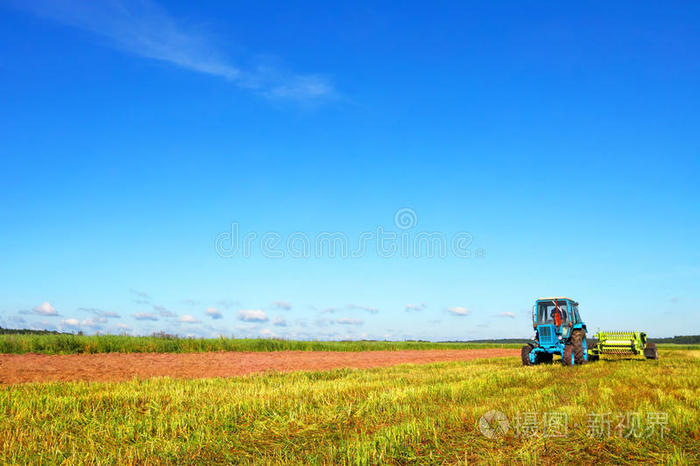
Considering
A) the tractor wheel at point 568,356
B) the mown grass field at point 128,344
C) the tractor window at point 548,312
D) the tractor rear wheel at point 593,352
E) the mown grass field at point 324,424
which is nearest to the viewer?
the mown grass field at point 324,424

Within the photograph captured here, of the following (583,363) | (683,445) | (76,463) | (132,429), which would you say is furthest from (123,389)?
(583,363)

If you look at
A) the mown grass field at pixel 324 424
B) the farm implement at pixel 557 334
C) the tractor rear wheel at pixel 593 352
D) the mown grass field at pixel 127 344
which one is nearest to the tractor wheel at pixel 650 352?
the tractor rear wheel at pixel 593 352

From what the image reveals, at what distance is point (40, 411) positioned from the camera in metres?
8.74

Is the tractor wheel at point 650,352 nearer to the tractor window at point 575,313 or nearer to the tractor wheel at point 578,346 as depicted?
the tractor window at point 575,313

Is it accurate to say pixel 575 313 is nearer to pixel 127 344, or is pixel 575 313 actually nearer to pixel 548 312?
pixel 548 312

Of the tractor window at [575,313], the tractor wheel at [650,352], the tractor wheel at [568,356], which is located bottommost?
the tractor wheel at [650,352]

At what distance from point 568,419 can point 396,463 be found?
3317 millimetres

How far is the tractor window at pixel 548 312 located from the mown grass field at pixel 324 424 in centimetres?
1004

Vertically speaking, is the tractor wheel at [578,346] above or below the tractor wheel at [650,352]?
above

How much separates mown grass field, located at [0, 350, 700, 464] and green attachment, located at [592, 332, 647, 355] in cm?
1718

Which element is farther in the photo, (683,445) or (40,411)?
(40,411)

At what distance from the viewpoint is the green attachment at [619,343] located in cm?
2734

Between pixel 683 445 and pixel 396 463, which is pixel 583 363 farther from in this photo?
pixel 396 463

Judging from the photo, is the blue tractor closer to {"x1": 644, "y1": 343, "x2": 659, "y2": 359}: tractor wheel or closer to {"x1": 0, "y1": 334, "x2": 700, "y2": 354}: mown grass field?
{"x1": 644, "y1": 343, "x2": 659, "y2": 359}: tractor wheel
